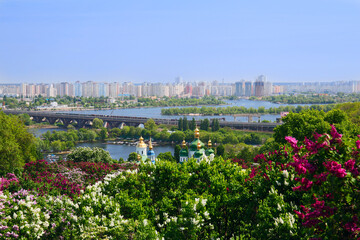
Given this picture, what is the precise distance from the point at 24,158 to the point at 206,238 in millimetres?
5081

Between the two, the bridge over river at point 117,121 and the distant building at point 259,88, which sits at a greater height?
the distant building at point 259,88

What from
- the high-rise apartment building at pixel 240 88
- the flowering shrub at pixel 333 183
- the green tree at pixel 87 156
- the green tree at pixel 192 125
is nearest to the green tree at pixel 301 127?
the green tree at pixel 87 156

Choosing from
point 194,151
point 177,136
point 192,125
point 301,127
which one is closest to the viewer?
point 301,127

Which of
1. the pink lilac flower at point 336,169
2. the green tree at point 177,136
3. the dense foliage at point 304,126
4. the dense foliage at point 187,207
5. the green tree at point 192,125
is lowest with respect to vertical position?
the green tree at point 177,136

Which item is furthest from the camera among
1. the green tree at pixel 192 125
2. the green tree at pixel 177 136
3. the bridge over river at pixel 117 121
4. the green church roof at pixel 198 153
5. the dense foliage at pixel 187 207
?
the bridge over river at pixel 117 121

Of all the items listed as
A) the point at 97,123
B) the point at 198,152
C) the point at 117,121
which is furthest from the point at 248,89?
the point at 198,152

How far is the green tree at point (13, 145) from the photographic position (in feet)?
20.0

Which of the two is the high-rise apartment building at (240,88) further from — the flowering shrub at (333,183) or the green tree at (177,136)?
the flowering shrub at (333,183)

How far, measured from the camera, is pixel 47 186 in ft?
15.5

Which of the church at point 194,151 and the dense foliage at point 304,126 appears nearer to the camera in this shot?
the dense foliage at point 304,126

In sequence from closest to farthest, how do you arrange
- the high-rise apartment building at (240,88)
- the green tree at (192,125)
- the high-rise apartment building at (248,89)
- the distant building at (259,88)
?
the green tree at (192,125), the distant building at (259,88), the high-rise apartment building at (248,89), the high-rise apartment building at (240,88)

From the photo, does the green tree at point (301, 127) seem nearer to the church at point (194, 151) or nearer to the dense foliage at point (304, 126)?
the dense foliage at point (304, 126)

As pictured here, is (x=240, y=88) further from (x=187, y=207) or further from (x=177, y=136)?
(x=187, y=207)

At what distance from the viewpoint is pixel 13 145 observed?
6.24m
